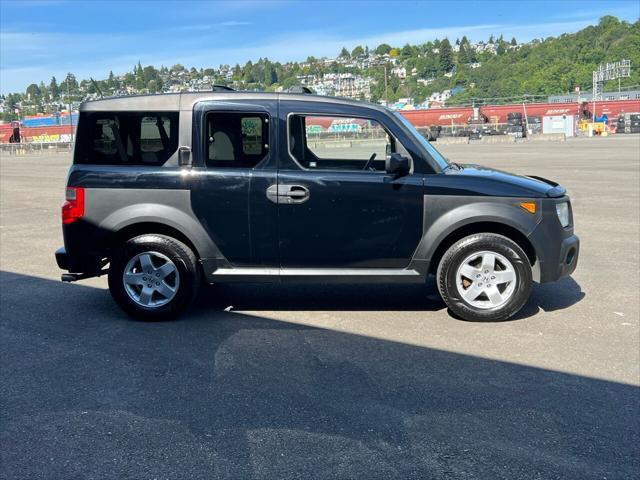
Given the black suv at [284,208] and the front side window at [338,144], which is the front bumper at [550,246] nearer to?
the black suv at [284,208]

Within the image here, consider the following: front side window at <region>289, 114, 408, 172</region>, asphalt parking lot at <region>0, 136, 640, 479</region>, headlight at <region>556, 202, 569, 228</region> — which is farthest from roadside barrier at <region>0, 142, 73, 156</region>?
headlight at <region>556, 202, 569, 228</region>

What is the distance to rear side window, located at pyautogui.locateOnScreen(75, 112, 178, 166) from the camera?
5695 mm

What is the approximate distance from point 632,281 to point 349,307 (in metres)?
3.17

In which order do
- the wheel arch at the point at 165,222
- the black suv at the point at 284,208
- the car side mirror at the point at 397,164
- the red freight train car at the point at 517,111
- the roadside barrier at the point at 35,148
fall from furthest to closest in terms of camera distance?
1. the red freight train car at the point at 517,111
2. the roadside barrier at the point at 35,148
3. the wheel arch at the point at 165,222
4. the black suv at the point at 284,208
5. the car side mirror at the point at 397,164

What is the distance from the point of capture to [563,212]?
223 inches

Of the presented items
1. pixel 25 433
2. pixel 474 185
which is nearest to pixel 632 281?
pixel 474 185

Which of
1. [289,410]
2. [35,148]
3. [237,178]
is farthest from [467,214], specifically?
[35,148]

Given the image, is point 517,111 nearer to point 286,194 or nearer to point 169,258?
point 286,194

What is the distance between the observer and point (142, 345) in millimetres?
5125

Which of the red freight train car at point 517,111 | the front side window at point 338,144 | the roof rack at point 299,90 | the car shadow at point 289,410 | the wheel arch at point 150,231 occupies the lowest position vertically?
the car shadow at point 289,410

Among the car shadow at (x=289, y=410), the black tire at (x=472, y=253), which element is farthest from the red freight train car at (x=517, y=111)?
the car shadow at (x=289, y=410)

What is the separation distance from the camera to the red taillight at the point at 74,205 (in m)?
5.70

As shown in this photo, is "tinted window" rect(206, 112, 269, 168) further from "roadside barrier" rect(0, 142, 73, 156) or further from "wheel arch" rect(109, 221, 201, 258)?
"roadside barrier" rect(0, 142, 73, 156)

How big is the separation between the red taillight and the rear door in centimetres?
102
